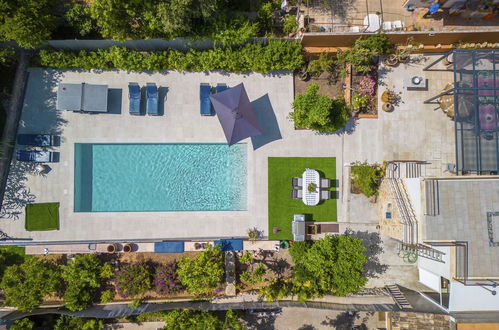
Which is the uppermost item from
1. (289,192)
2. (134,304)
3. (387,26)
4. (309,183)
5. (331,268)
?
(387,26)

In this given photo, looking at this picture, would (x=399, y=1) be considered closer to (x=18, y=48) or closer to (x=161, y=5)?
(x=161, y=5)

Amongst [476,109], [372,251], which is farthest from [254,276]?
[476,109]

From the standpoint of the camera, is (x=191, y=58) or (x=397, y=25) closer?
(x=397, y=25)

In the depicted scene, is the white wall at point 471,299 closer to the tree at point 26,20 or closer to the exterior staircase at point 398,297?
the exterior staircase at point 398,297

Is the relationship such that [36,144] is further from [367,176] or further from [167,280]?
[367,176]

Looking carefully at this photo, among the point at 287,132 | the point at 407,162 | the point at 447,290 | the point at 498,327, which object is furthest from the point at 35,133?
the point at 498,327

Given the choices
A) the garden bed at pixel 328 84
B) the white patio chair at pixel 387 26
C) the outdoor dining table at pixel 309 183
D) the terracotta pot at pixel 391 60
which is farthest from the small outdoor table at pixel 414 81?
the outdoor dining table at pixel 309 183

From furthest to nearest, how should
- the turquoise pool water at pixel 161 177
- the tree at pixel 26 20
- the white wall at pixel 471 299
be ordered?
the turquoise pool water at pixel 161 177 → the white wall at pixel 471 299 → the tree at pixel 26 20
